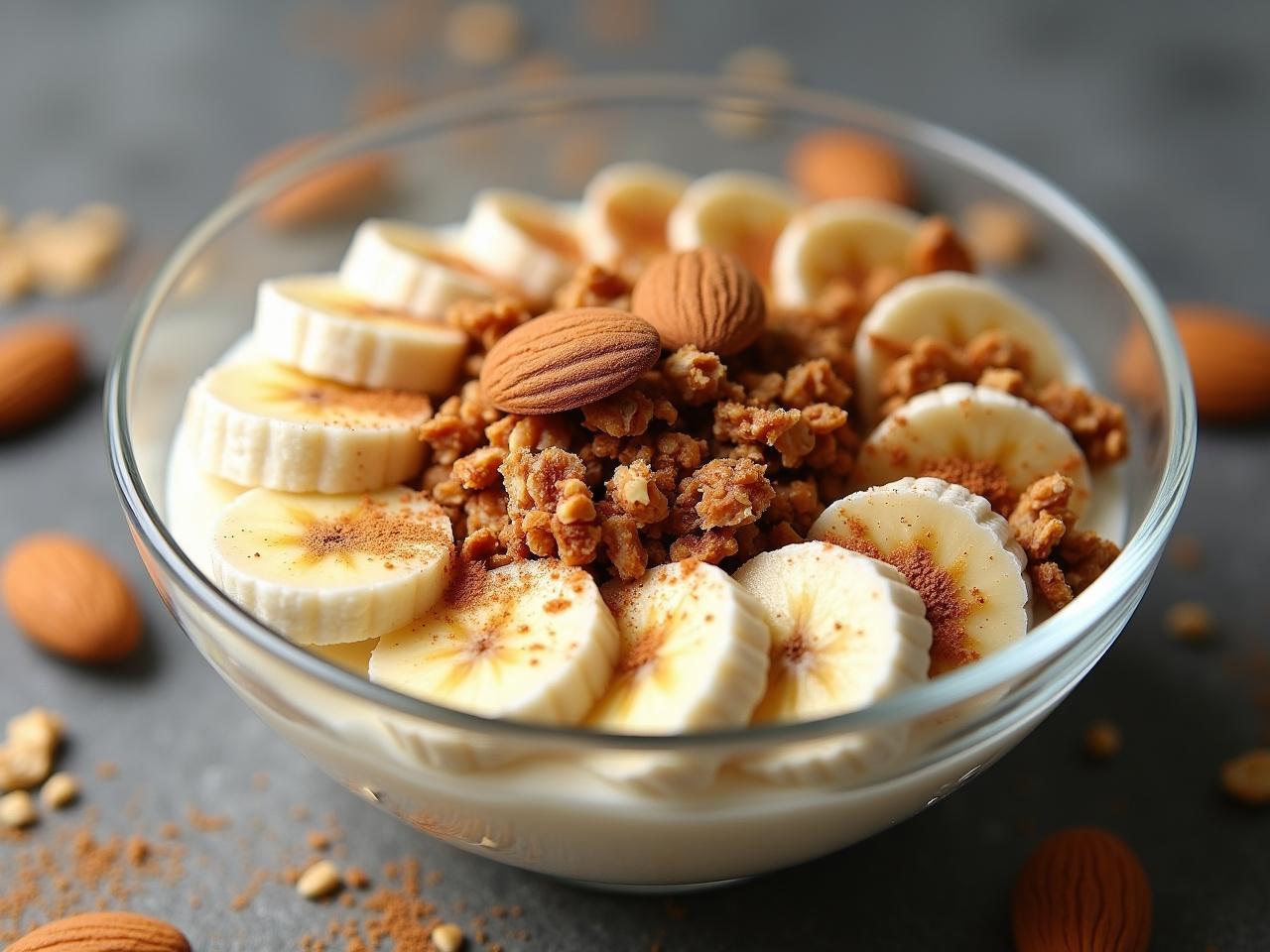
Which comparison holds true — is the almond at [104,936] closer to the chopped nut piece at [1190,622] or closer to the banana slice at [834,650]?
the banana slice at [834,650]

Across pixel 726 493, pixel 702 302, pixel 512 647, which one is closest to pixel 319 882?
pixel 512 647

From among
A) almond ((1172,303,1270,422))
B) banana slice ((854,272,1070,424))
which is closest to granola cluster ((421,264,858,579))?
banana slice ((854,272,1070,424))

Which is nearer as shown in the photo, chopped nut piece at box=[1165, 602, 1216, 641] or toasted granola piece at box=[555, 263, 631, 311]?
toasted granola piece at box=[555, 263, 631, 311]

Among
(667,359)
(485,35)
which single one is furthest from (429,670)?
(485,35)

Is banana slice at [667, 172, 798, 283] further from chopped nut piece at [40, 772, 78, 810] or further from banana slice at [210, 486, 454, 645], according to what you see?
chopped nut piece at [40, 772, 78, 810]

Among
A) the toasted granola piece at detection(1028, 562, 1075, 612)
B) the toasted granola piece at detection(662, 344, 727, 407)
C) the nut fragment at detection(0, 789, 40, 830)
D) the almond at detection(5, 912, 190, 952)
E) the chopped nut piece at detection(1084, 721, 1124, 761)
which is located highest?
A: the toasted granola piece at detection(662, 344, 727, 407)

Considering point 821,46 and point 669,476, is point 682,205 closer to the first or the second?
point 669,476
